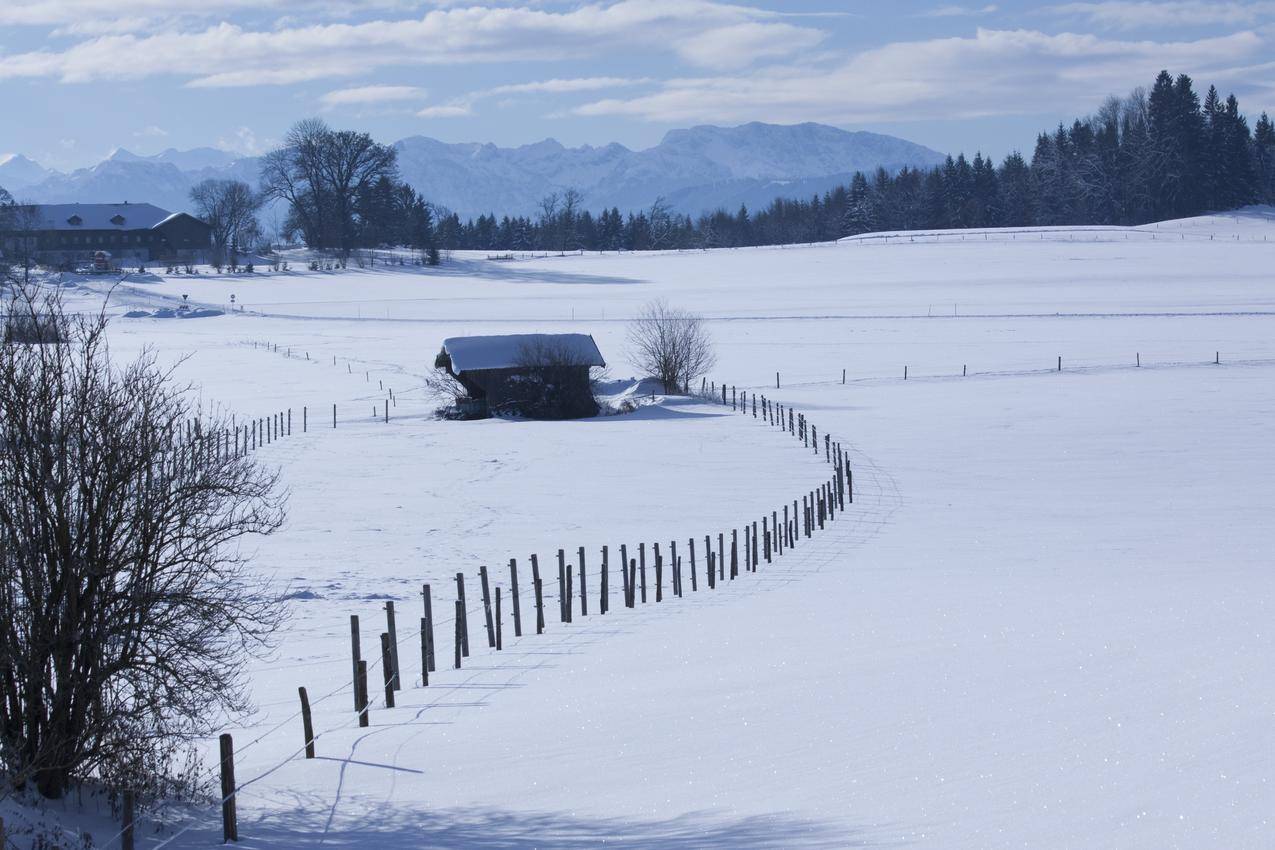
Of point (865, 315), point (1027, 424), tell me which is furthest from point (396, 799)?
point (865, 315)

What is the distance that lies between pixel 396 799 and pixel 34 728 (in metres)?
3.22

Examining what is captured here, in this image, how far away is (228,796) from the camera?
415 inches

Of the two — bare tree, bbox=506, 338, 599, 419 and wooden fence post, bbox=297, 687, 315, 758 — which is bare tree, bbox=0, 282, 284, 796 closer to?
wooden fence post, bbox=297, 687, 315, 758

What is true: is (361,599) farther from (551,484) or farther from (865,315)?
(865,315)

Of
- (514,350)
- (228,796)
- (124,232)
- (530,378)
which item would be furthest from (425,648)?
(124,232)

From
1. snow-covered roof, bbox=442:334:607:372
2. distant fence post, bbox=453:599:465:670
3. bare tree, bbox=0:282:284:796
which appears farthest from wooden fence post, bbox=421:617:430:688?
snow-covered roof, bbox=442:334:607:372

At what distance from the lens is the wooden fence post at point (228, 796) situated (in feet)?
34.6

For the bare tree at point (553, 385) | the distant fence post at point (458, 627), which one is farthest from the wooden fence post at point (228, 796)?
the bare tree at point (553, 385)

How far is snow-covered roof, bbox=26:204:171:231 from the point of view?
14388cm

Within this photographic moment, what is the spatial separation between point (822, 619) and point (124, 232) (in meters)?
142

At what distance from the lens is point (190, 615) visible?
12688mm

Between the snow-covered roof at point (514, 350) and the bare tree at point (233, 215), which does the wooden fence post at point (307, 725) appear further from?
the bare tree at point (233, 215)

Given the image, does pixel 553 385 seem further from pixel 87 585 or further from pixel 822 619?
pixel 87 585

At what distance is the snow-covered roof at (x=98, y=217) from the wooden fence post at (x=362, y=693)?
13972 cm
